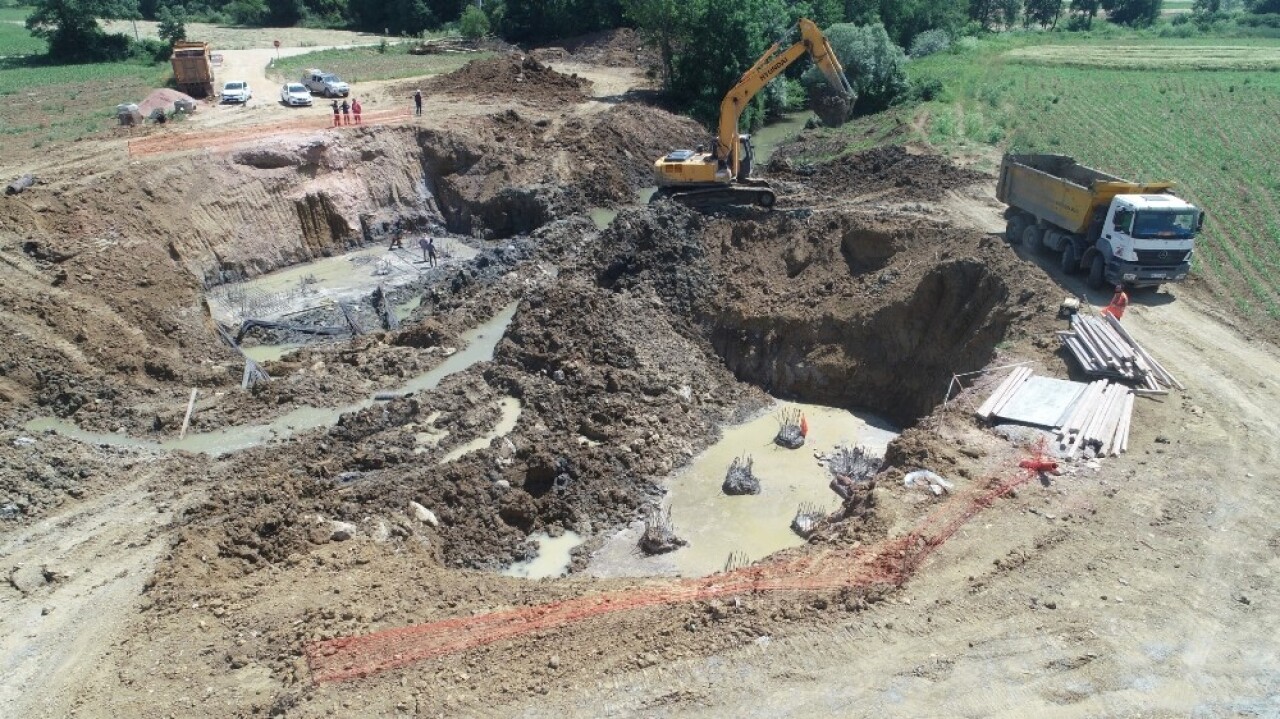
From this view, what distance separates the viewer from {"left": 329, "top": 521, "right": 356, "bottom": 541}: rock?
15000 millimetres

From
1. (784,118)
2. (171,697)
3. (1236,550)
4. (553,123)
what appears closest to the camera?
(171,697)

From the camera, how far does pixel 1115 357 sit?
55.0ft

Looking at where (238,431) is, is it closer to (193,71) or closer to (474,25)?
(193,71)

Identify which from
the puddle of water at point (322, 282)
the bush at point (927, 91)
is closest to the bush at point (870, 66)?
the bush at point (927, 91)

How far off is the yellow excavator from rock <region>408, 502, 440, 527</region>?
43.5 feet

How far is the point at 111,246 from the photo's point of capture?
908 inches

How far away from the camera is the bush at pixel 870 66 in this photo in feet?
134

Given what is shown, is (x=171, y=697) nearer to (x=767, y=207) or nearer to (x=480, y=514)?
(x=480, y=514)

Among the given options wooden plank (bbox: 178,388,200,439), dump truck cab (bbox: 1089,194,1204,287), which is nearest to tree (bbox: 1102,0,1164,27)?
dump truck cab (bbox: 1089,194,1204,287)

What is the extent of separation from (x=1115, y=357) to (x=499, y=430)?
11.9 metres

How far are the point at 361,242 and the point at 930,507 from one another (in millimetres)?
21924

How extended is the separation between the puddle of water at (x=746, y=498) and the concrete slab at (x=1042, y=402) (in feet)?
12.6

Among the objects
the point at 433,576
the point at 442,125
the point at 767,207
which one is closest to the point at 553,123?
the point at 442,125

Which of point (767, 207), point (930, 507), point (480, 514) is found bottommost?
point (480, 514)
